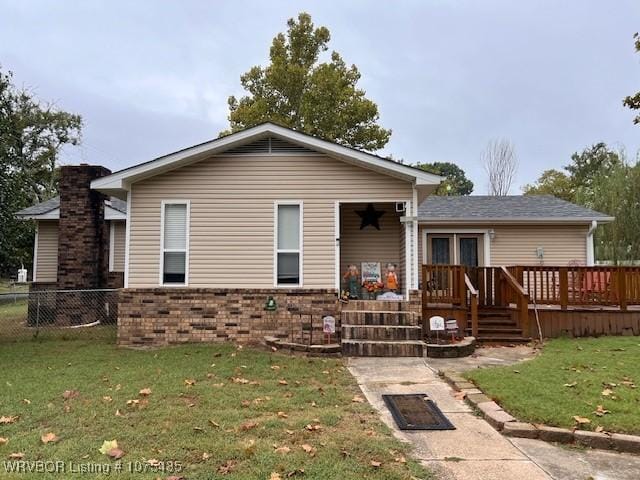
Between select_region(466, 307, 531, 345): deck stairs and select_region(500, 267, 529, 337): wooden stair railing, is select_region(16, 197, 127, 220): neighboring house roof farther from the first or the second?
select_region(500, 267, 529, 337): wooden stair railing

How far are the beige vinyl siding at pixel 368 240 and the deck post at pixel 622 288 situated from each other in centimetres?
460

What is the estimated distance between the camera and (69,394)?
534 centimetres

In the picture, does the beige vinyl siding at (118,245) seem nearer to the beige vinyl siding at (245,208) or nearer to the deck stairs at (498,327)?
the beige vinyl siding at (245,208)

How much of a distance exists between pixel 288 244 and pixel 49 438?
5781 mm

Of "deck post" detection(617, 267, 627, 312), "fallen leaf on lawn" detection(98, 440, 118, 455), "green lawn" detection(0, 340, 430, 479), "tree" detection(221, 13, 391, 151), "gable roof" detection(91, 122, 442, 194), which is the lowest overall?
"green lawn" detection(0, 340, 430, 479)

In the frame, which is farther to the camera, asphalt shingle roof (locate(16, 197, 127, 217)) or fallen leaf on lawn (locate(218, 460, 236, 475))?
asphalt shingle roof (locate(16, 197, 127, 217))

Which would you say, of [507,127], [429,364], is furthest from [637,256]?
[429,364]

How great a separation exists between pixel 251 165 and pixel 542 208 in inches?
374

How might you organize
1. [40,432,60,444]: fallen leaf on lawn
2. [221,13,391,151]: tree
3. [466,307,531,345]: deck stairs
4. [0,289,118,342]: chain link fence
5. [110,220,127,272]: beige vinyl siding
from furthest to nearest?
[221,13,391,151]: tree
[110,220,127,272]: beige vinyl siding
[0,289,118,342]: chain link fence
[466,307,531,345]: deck stairs
[40,432,60,444]: fallen leaf on lawn

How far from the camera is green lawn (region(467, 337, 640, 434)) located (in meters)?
4.48

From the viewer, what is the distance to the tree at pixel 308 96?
23.0m

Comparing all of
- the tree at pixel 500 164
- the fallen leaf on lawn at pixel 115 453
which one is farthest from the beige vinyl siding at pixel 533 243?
the tree at pixel 500 164

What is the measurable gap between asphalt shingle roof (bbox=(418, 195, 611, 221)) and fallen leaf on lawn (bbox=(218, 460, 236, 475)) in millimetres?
10507

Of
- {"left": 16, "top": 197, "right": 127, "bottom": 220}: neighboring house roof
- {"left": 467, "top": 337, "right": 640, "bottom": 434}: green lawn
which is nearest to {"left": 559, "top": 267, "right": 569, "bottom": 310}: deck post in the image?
{"left": 467, "top": 337, "right": 640, "bottom": 434}: green lawn
